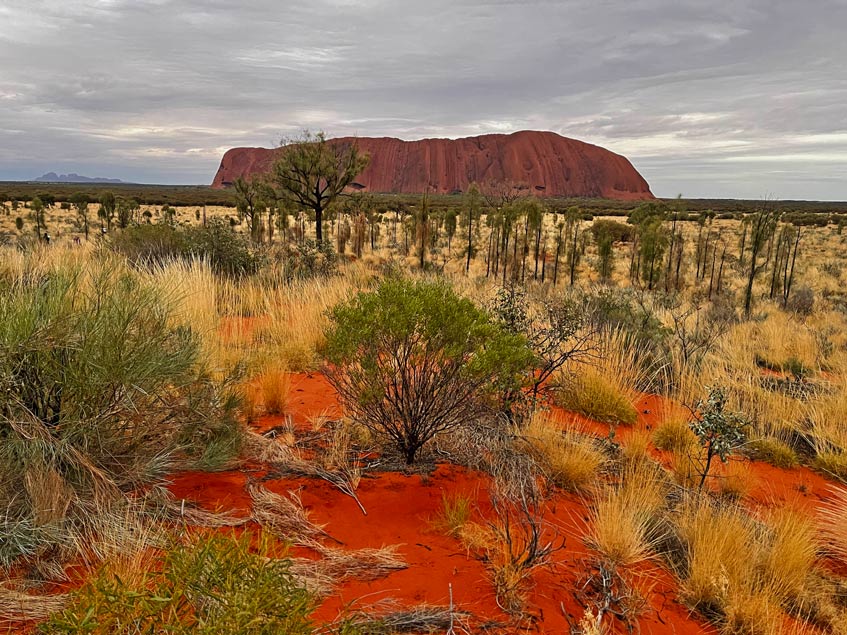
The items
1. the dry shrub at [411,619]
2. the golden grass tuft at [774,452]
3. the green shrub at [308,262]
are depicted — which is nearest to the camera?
the dry shrub at [411,619]

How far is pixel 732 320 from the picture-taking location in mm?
10797

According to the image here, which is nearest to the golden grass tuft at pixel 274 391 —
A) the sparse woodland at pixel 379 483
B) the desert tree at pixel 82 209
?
the sparse woodland at pixel 379 483

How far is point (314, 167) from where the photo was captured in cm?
1630

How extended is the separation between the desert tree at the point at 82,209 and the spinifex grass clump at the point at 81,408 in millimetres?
20018

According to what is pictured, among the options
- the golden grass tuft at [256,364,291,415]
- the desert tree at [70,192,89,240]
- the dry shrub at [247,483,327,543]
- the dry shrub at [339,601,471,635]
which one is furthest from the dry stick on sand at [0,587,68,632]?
the desert tree at [70,192,89,240]

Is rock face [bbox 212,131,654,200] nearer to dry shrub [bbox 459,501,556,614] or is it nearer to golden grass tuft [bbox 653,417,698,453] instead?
golden grass tuft [bbox 653,417,698,453]

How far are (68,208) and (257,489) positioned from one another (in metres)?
45.9

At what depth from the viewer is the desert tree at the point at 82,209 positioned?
25.0 meters

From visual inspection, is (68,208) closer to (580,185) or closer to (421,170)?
(421,170)

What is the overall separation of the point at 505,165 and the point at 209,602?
13796 centimetres

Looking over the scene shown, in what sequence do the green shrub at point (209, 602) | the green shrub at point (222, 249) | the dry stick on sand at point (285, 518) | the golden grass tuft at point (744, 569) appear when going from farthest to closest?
1. the green shrub at point (222, 249)
2. the dry stick on sand at point (285, 518)
3. the golden grass tuft at point (744, 569)
4. the green shrub at point (209, 602)

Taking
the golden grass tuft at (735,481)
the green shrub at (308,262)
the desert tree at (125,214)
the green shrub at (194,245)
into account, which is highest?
the desert tree at (125,214)

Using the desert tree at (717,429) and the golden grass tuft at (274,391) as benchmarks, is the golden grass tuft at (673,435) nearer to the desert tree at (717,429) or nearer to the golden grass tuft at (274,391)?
the desert tree at (717,429)

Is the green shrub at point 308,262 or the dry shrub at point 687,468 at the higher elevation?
the green shrub at point 308,262
